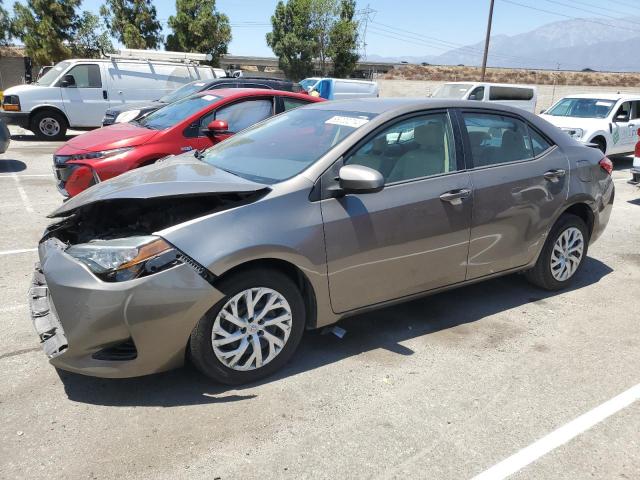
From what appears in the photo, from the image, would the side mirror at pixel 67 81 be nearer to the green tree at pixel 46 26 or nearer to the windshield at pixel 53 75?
the windshield at pixel 53 75

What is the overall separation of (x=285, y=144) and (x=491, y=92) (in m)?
15.5

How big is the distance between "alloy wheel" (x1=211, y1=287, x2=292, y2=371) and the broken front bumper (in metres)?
0.16

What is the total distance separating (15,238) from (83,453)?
13.6 ft

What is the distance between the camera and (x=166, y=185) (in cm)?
330

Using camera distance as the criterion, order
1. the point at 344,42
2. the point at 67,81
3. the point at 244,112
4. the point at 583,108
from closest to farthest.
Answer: the point at 244,112 → the point at 583,108 → the point at 67,81 → the point at 344,42

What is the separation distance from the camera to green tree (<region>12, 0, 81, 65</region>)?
95.2ft

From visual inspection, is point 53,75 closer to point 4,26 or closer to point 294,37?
point 4,26

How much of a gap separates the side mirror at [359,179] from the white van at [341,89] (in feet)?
45.4

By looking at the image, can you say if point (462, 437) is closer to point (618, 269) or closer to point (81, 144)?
point (618, 269)

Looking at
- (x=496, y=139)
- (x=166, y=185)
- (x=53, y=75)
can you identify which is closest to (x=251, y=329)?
(x=166, y=185)

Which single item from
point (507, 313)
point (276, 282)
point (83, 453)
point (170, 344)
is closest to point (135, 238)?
point (170, 344)

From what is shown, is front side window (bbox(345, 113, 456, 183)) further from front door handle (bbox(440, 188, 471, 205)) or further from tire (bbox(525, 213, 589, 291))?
tire (bbox(525, 213, 589, 291))

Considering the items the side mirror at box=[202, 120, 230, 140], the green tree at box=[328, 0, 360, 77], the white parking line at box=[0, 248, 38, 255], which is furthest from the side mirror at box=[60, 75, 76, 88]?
the green tree at box=[328, 0, 360, 77]

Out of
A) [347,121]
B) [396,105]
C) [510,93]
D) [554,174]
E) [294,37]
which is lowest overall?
[510,93]
